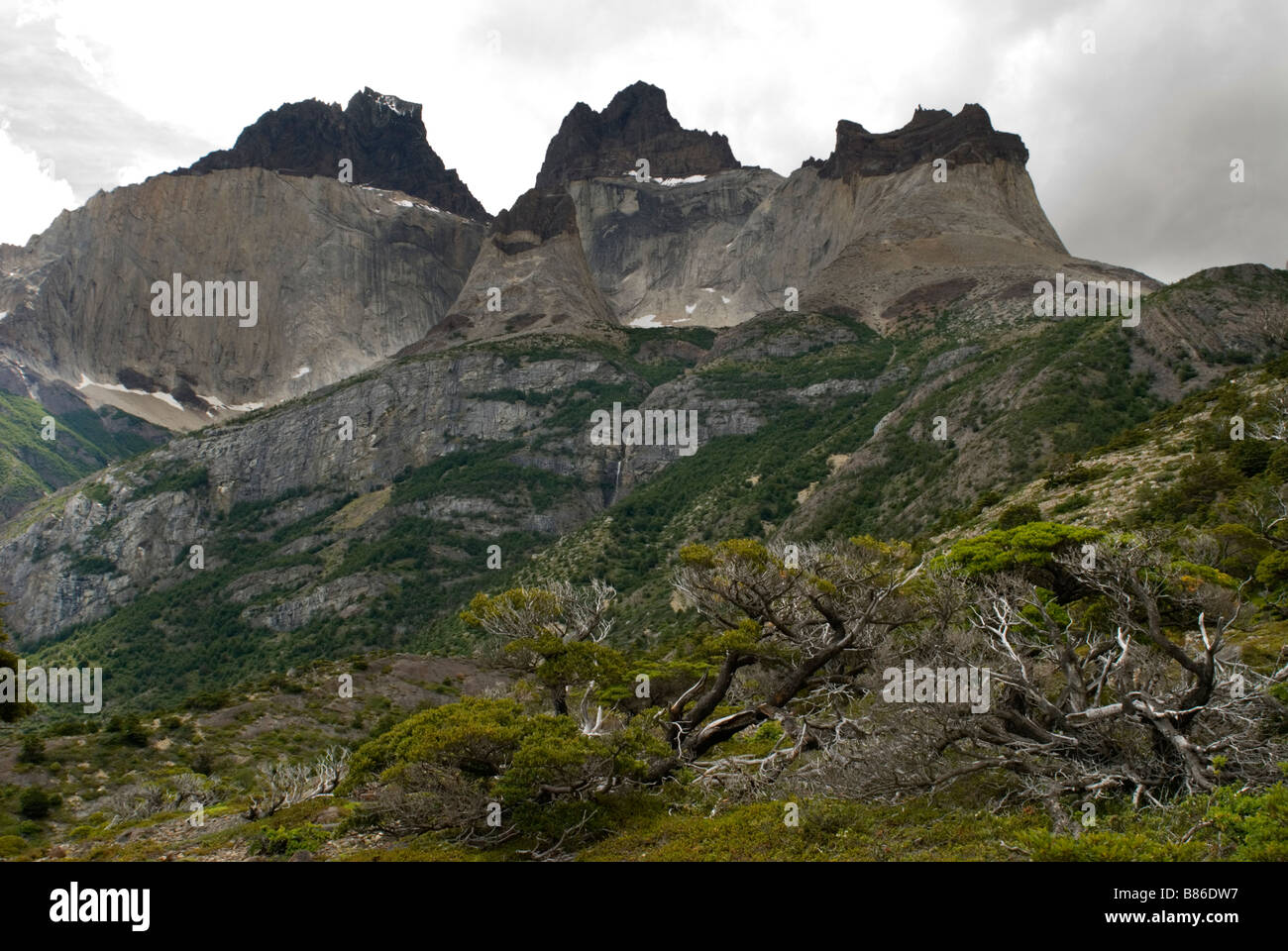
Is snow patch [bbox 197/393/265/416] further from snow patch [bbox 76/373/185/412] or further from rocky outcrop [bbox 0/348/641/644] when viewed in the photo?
rocky outcrop [bbox 0/348/641/644]

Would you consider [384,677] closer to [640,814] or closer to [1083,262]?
[640,814]

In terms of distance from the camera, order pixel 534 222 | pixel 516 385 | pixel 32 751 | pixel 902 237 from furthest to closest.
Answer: pixel 534 222 → pixel 902 237 → pixel 516 385 → pixel 32 751

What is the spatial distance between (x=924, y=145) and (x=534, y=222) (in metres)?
78.5

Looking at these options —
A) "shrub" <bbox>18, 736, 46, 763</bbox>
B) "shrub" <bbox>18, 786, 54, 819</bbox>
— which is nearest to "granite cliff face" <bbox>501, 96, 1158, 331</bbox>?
"shrub" <bbox>18, 736, 46, 763</bbox>

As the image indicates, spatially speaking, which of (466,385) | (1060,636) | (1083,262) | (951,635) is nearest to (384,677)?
(951,635)

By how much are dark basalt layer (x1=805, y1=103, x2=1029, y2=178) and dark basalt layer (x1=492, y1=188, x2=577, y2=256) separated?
5832 centimetres

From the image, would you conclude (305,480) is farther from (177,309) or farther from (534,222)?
(177,309)

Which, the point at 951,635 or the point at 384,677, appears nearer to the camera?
the point at 951,635

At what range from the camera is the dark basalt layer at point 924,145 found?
490 ft

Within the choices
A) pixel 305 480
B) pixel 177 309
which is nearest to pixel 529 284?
pixel 305 480

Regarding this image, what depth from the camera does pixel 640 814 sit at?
16.6 m

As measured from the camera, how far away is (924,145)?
15625 cm

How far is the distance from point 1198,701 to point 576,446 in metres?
104

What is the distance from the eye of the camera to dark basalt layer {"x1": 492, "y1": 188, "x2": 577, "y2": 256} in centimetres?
17000
